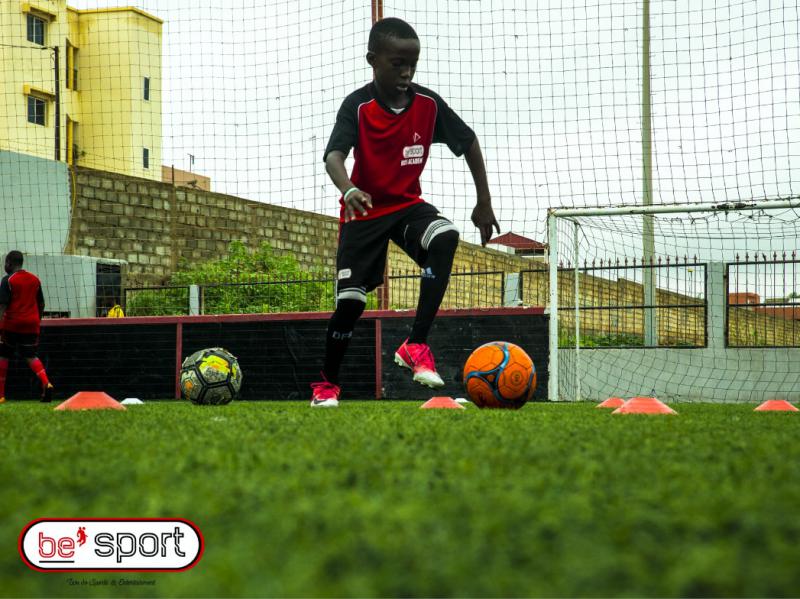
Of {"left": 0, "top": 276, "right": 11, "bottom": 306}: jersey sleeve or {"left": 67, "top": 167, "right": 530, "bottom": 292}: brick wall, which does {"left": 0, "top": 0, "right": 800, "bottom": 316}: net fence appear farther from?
{"left": 67, "top": 167, "right": 530, "bottom": 292}: brick wall

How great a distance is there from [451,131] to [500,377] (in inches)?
76.6

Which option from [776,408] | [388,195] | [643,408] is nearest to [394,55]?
[388,195]

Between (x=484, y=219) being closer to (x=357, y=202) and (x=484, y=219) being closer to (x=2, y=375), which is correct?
(x=357, y=202)

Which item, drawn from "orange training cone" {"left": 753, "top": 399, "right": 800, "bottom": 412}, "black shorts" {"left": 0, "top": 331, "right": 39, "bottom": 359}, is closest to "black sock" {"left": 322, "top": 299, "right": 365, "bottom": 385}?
"orange training cone" {"left": 753, "top": 399, "right": 800, "bottom": 412}

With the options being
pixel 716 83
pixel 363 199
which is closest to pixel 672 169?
pixel 716 83

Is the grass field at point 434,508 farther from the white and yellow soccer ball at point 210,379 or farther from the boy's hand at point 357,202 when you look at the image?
the white and yellow soccer ball at point 210,379

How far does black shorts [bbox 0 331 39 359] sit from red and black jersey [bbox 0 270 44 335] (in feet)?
0.29

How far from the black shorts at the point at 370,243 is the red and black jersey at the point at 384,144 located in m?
0.07

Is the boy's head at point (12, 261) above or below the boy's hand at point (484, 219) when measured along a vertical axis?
below

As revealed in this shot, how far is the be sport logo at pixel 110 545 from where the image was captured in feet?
4.88

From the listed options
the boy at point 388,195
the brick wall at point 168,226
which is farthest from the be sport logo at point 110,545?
the brick wall at point 168,226

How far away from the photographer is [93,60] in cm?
3450

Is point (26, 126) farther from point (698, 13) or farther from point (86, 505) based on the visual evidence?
point (86, 505)

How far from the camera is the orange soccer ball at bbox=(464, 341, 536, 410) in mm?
5516
